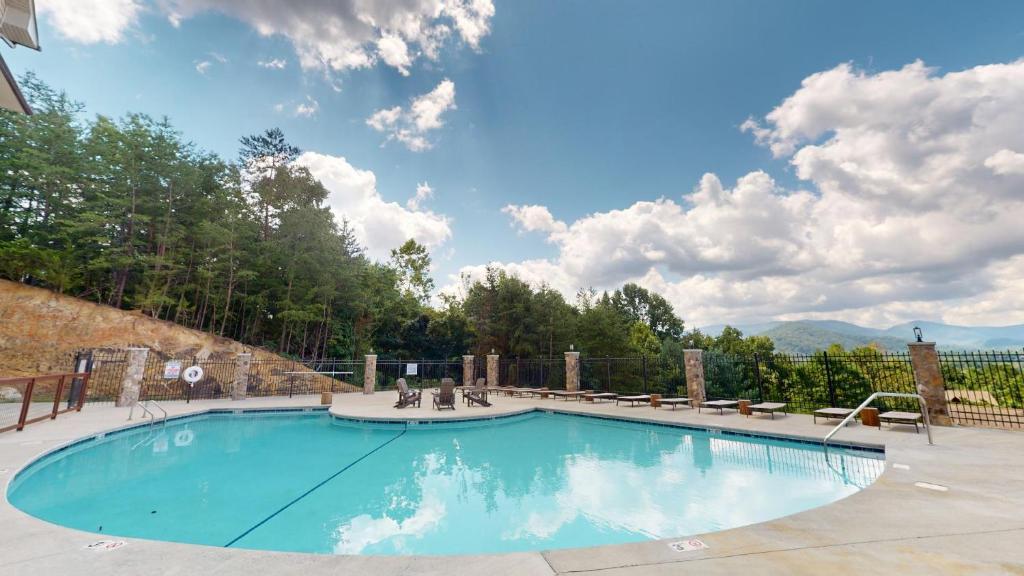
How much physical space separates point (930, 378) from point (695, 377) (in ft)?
18.6

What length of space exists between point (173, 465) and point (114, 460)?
4.81 ft

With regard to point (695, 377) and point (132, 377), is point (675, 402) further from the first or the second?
point (132, 377)

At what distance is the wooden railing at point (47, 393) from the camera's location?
822 cm

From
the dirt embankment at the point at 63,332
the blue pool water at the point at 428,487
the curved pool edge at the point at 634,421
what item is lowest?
the blue pool water at the point at 428,487

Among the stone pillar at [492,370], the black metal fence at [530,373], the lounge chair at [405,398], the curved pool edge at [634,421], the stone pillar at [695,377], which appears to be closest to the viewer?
the curved pool edge at [634,421]

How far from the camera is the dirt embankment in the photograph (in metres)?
15.5

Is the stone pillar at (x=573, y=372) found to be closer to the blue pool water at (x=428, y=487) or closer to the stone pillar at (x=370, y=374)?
the blue pool water at (x=428, y=487)

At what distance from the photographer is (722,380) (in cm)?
2077

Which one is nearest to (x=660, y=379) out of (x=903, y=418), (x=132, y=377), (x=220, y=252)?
(x=903, y=418)

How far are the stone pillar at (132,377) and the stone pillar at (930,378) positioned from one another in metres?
23.5

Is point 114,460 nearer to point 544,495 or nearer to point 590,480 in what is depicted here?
point 544,495

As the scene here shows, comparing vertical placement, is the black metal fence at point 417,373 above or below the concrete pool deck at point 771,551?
above

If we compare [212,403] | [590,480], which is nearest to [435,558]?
[590,480]

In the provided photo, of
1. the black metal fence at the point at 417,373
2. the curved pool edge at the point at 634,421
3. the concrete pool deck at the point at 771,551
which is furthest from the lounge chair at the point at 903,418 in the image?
the black metal fence at the point at 417,373
